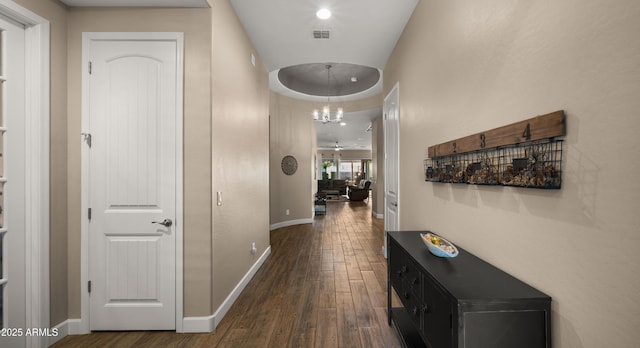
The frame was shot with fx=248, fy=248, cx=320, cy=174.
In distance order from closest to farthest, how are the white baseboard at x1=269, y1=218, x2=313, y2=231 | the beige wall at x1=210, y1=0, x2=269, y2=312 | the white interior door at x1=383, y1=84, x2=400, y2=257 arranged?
the beige wall at x1=210, y1=0, x2=269, y2=312 < the white interior door at x1=383, y1=84, x2=400, y2=257 < the white baseboard at x1=269, y1=218, x2=313, y2=231

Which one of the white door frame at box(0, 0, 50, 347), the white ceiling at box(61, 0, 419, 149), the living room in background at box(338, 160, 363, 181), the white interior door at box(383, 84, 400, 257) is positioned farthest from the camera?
the living room in background at box(338, 160, 363, 181)

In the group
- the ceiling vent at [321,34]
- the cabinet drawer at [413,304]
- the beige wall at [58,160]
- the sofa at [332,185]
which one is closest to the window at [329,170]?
the sofa at [332,185]

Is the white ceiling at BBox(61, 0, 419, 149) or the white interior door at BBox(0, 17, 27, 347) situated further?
the white ceiling at BBox(61, 0, 419, 149)

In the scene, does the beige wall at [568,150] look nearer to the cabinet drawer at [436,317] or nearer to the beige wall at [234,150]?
the cabinet drawer at [436,317]

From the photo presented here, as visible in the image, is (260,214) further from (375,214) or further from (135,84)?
(375,214)

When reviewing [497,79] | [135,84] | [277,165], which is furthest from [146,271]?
[277,165]

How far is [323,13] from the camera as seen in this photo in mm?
2666

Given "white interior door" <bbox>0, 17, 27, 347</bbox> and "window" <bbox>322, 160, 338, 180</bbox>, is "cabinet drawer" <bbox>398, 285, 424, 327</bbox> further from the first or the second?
"window" <bbox>322, 160, 338, 180</bbox>

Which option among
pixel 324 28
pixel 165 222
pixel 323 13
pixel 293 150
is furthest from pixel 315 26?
pixel 293 150

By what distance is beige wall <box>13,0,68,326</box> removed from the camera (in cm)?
200

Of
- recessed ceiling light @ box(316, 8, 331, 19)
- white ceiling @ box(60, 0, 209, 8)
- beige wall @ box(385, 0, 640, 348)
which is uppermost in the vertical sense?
recessed ceiling light @ box(316, 8, 331, 19)

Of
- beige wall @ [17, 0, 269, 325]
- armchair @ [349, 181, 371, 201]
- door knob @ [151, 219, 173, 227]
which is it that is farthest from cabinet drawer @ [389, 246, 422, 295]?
armchair @ [349, 181, 371, 201]

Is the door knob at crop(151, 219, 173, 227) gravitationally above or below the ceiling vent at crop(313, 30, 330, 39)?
below

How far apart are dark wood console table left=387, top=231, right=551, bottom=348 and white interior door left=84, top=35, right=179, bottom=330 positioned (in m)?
2.01
